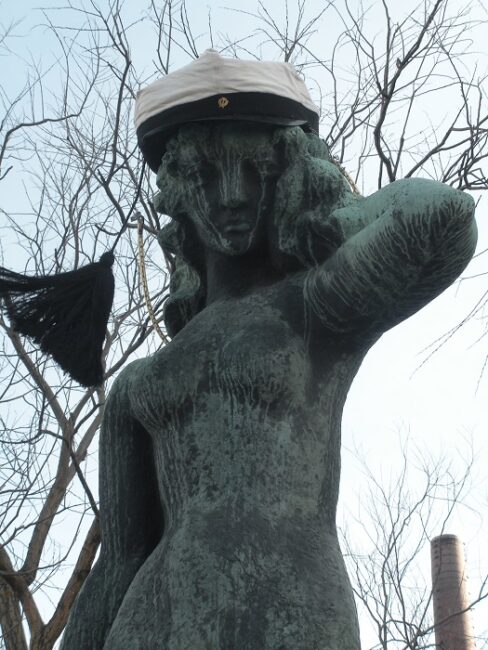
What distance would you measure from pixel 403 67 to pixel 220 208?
4.00m

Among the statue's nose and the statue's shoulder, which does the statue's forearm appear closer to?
the statue's nose

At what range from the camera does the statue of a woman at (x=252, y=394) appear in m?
1.94

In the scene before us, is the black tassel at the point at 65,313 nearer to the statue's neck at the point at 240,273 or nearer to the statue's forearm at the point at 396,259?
the statue's neck at the point at 240,273

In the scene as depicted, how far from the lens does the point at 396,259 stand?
6.63 ft

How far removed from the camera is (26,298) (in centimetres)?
271

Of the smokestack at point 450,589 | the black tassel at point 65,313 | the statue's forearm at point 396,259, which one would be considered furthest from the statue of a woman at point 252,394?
the smokestack at point 450,589

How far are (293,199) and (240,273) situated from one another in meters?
0.25

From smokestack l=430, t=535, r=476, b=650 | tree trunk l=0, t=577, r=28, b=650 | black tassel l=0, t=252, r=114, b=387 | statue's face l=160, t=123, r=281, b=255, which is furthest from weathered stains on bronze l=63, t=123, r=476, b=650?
smokestack l=430, t=535, r=476, b=650

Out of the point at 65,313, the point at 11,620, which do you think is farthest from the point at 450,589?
the point at 65,313

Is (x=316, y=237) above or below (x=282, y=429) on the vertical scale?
above

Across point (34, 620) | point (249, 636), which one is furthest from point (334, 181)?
point (34, 620)

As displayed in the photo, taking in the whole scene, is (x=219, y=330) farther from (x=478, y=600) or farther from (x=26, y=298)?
(x=478, y=600)

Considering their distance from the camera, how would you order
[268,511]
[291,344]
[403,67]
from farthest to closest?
[403,67] < [291,344] < [268,511]

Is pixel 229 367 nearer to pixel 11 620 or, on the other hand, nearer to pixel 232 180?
pixel 232 180
